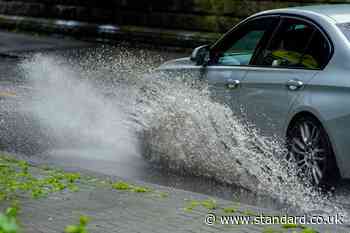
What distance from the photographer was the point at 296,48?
871 centimetres

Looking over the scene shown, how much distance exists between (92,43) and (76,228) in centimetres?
2134

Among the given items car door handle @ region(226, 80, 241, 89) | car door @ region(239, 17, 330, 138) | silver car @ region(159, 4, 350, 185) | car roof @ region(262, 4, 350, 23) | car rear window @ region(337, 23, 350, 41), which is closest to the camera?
silver car @ region(159, 4, 350, 185)

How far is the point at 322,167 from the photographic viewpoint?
7.98 metres

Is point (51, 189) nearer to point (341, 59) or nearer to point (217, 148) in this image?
point (217, 148)

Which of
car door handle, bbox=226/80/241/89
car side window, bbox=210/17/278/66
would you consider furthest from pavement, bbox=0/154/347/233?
car side window, bbox=210/17/278/66

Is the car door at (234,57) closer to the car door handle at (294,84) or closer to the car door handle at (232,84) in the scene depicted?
the car door handle at (232,84)

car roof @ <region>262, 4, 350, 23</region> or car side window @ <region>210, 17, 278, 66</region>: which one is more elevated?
car roof @ <region>262, 4, 350, 23</region>

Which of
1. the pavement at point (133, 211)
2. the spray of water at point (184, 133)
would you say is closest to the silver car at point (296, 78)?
the spray of water at point (184, 133)

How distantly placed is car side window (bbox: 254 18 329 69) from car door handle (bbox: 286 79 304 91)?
0.53 feet

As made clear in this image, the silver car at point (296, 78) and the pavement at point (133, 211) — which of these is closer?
the pavement at point (133, 211)

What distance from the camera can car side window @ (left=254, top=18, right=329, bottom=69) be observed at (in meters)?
8.40

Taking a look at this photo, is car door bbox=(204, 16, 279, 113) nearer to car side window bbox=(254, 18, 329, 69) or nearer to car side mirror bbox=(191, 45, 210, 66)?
car side mirror bbox=(191, 45, 210, 66)

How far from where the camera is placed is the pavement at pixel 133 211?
6367mm

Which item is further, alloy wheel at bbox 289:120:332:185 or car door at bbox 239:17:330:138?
car door at bbox 239:17:330:138
